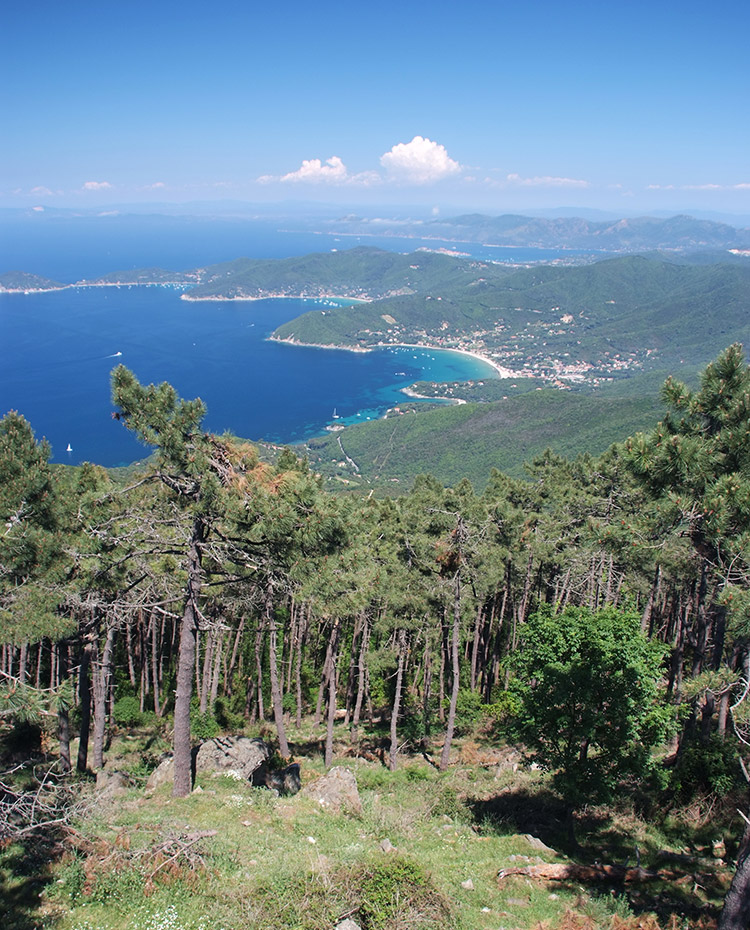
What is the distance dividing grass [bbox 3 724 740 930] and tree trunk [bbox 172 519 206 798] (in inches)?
17.1

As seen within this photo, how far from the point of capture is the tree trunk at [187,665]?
363 inches

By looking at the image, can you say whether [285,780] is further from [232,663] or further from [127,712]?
[232,663]

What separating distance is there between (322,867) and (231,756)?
503 centimetres

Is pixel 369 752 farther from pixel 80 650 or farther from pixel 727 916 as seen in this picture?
pixel 727 916

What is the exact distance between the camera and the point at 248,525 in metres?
9.08

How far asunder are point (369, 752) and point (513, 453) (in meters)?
106

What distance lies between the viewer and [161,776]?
10977mm

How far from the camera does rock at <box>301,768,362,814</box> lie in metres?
10.6

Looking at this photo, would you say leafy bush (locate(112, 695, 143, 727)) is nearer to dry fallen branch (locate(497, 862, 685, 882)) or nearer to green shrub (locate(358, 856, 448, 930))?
green shrub (locate(358, 856, 448, 930))

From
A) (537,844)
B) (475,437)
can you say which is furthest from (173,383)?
(537,844)

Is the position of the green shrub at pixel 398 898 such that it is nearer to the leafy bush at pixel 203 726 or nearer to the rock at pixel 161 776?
the rock at pixel 161 776

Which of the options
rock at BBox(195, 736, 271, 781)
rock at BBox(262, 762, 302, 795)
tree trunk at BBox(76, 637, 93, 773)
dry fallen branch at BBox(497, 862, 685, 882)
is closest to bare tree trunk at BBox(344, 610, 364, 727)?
rock at BBox(262, 762, 302, 795)

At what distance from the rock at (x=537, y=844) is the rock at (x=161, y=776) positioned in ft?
21.3

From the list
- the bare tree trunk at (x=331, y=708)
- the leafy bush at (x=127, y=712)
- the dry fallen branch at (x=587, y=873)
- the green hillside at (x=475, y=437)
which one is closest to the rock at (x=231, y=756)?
the bare tree trunk at (x=331, y=708)
